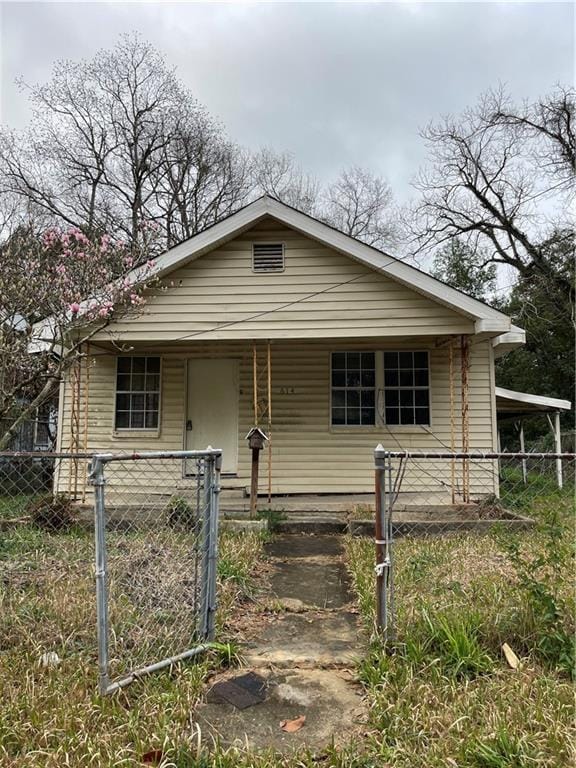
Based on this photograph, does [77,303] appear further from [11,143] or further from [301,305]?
[11,143]

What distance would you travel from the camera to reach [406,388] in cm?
927

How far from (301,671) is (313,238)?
6.95 meters

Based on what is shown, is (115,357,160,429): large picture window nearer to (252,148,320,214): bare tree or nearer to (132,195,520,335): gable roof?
(132,195,520,335): gable roof

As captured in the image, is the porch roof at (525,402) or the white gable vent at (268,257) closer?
the white gable vent at (268,257)

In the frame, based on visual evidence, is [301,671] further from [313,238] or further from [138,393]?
[138,393]

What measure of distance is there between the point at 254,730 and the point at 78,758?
0.82 metres

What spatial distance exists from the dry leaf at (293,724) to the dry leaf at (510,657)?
1.28 metres

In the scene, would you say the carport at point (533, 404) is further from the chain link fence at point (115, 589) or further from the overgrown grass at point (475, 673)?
the chain link fence at point (115, 589)

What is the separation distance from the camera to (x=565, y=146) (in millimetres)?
19922

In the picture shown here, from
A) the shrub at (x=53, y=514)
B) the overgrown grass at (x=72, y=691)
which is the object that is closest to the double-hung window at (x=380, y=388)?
the shrub at (x=53, y=514)

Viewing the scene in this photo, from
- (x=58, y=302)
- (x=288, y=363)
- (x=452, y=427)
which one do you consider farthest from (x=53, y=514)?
(x=452, y=427)

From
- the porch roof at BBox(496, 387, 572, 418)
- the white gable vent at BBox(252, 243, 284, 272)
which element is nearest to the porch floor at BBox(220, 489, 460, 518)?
the porch roof at BBox(496, 387, 572, 418)

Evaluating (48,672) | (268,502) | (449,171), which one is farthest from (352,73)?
(449,171)

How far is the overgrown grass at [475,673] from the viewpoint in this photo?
90.3 inches
